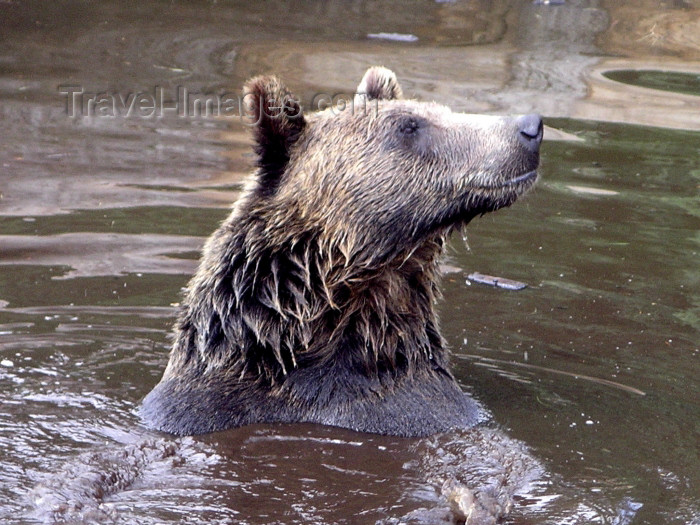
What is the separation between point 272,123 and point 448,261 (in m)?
3.49

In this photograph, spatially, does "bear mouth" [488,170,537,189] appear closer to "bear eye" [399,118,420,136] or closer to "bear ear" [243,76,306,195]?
"bear eye" [399,118,420,136]

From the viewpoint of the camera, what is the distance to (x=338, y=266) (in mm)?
5699

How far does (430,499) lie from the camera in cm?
514

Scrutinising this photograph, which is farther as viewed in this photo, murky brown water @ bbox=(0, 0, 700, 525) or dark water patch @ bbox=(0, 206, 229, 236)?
dark water patch @ bbox=(0, 206, 229, 236)

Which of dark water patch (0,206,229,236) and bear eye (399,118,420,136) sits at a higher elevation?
bear eye (399,118,420,136)

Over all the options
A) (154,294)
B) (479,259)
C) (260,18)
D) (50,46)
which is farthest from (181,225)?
(260,18)

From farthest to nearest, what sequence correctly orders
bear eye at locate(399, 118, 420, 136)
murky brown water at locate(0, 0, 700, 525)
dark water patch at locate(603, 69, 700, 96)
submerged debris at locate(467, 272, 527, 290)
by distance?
1. dark water patch at locate(603, 69, 700, 96)
2. submerged debris at locate(467, 272, 527, 290)
3. bear eye at locate(399, 118, 420, 136)
4. murky brown water at locate(0, 0, 700, 525)

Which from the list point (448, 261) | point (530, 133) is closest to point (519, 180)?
point (530, 133)

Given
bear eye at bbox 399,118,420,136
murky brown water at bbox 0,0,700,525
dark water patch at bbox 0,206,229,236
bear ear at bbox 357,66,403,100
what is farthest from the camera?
dark water patch at bbox 0,206,229,236

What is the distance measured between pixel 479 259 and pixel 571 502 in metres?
3.92

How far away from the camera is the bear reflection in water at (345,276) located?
5.66 meters

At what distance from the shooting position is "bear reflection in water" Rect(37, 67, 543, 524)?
5660 mm

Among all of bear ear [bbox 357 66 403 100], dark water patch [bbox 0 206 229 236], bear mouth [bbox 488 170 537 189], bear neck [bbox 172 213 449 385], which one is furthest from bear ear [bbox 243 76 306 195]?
dark water patch [bbox 0 206 229 236]

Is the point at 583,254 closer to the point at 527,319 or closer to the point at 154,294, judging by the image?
the point at 527,319
